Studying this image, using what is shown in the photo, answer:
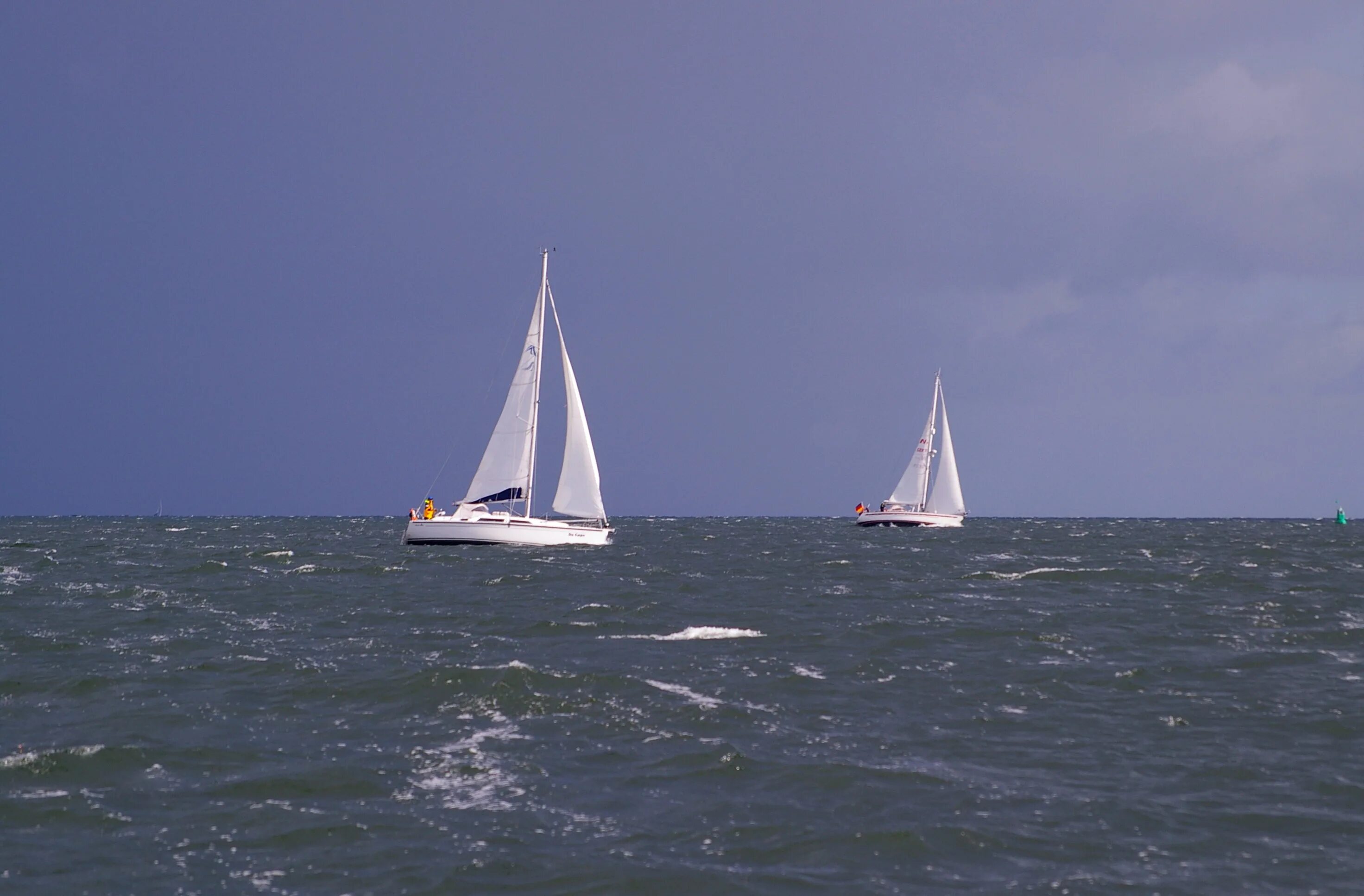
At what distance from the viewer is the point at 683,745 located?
13.1 metres

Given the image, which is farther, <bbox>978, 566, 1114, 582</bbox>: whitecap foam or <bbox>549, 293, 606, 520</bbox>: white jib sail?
<bbox>549, 293, 606, 520</bbox>: white jib sail

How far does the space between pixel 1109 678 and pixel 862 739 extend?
5.91 meters

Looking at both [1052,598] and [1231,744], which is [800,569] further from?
[1231,744]

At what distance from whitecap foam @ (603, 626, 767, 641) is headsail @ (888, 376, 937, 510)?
84.8 m

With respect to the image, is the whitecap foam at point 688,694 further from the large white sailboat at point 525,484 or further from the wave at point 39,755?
the large white sailboat at point 525,484

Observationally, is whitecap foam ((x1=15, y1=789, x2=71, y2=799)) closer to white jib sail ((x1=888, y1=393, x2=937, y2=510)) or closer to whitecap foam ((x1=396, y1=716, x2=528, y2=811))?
whitecap foam ((x1=396, y1=716, x2=528, y2=811))

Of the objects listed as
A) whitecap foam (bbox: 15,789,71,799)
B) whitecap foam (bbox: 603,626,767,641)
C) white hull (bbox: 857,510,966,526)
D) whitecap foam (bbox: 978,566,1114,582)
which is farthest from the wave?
white hull (bbox: 857,510,966,526)

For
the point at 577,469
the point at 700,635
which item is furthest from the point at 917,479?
the point at 700,635

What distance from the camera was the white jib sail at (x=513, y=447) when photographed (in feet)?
179

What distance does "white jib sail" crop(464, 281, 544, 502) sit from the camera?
179ft

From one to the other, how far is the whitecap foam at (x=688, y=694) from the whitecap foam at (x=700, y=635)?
4.35 meters

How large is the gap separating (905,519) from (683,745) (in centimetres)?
9139

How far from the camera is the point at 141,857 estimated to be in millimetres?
9422

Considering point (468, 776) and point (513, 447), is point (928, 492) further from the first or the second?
point (468, 776)
